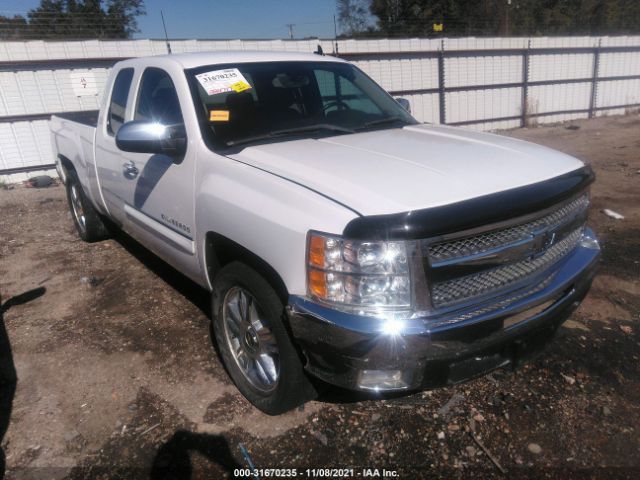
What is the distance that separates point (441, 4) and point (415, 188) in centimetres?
3891

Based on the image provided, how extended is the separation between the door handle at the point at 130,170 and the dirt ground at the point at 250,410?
115 cm

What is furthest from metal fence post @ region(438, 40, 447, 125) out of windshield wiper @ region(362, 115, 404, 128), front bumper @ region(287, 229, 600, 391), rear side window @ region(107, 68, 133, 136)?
front bumper @ region(287, 229, 600, 391)

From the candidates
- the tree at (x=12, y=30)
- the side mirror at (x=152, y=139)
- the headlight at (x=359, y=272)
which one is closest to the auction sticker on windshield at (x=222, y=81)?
the side mirror at (x=152, y=139)

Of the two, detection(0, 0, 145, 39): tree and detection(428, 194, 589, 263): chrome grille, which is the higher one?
detection(0, 0, 145, 39): tree

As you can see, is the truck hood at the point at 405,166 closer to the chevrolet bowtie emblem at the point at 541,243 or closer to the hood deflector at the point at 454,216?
the hood deflector at the point at 454,216

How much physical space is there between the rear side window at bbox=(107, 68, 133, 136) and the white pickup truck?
499 mm

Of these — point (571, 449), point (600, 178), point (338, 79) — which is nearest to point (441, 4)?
point (600, 178)

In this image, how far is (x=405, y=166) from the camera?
2.38 meters

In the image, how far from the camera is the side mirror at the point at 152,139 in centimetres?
291

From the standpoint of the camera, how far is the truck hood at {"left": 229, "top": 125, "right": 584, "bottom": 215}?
81.8 inches

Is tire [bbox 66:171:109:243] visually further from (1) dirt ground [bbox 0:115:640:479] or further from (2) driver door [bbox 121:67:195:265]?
(2) driver door [bbox 121:67:195:265]

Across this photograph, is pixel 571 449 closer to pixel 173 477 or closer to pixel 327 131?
pixel 173 477

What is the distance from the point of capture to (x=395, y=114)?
3717 mm

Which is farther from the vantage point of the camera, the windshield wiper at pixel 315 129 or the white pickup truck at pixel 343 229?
the windshield wiper at pixel 315 129
